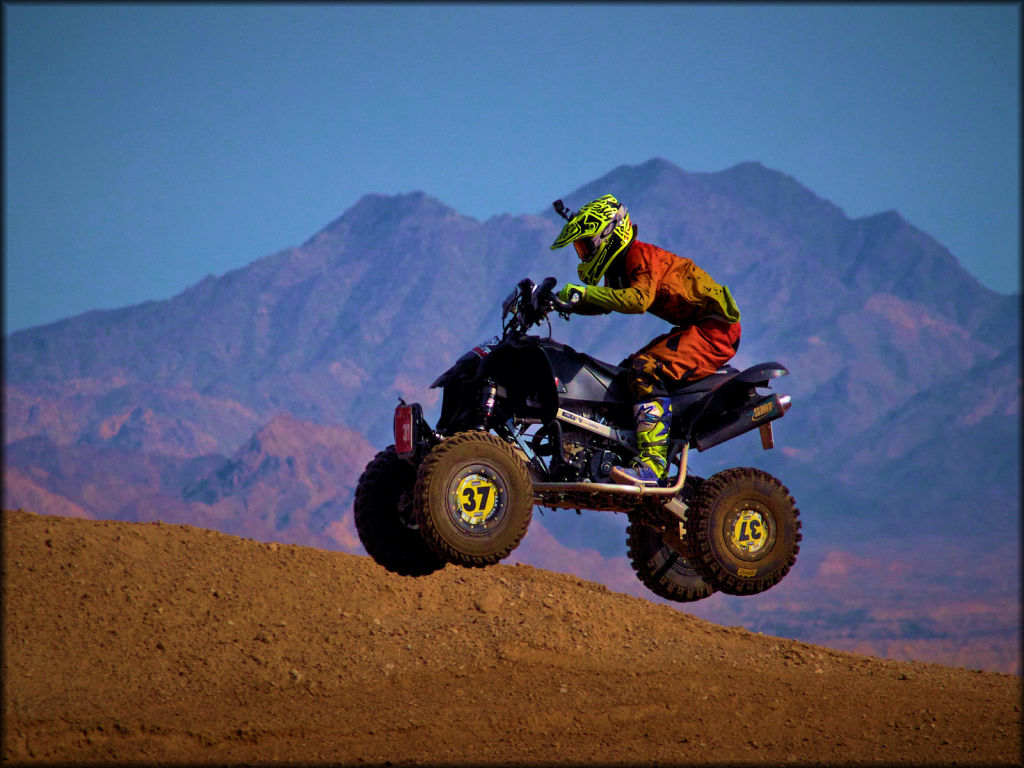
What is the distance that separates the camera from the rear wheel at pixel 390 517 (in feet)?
41.0

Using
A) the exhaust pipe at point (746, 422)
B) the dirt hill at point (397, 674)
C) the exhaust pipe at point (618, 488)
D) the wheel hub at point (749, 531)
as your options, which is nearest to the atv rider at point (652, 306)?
the exhaust pipe at point (618, 488)

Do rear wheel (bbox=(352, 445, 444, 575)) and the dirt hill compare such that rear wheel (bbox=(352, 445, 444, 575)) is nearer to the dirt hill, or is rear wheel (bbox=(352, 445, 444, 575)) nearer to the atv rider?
the atv rider

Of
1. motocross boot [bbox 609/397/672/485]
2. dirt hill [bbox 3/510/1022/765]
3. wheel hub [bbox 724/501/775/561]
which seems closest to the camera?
motocross boot [bbox 609/397/672/485]

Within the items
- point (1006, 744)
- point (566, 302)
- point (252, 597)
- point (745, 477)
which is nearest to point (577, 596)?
point (252, 597)

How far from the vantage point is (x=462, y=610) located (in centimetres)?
2080

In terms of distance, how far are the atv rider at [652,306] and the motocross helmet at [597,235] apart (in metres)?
0.01

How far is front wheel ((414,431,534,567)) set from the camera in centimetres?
1095

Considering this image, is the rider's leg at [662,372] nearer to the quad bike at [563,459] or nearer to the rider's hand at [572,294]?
the quad bike at [563,459]

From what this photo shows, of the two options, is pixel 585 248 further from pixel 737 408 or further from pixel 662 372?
pixel 737 408

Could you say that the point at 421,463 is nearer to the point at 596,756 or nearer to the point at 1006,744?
the point at 596,756

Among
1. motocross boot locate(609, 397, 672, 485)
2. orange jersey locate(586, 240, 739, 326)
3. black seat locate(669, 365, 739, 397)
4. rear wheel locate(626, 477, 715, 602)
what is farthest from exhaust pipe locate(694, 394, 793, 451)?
rear wheel locate(626, 477, 715, 602)

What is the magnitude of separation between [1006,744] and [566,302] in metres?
9.31

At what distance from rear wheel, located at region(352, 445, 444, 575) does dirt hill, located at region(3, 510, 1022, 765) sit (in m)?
2.67

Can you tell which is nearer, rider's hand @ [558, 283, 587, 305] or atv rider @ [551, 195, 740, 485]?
rider's hand @ [558, 283, 587, 305]
